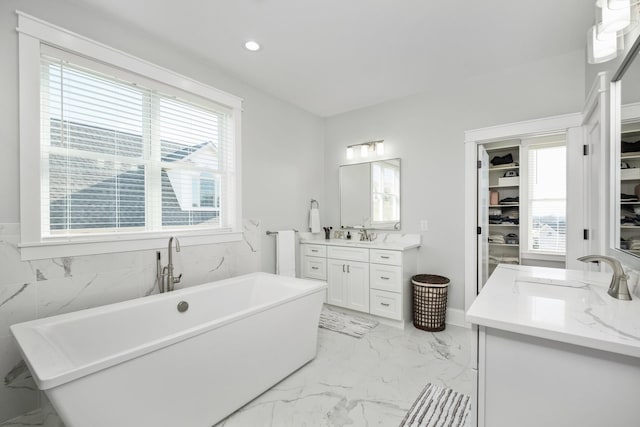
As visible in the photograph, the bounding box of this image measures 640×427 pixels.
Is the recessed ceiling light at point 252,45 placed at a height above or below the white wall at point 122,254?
above

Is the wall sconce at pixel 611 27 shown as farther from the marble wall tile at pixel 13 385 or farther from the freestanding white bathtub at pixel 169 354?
the marble wall tile at pixel 13 385

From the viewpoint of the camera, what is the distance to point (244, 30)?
7.32 ft

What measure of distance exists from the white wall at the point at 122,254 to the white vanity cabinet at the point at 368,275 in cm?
65

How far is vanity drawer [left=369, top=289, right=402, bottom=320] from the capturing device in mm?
3043

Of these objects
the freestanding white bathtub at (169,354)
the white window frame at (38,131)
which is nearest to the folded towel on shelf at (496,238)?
the freestanding white bathtub at (169,354)

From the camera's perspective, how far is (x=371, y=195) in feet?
12.5

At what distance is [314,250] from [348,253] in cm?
51

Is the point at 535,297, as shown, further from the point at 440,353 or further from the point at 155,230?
the point at 155,230

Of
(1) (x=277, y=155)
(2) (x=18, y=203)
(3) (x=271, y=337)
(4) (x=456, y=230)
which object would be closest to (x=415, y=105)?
(4) (x=456, y=230)

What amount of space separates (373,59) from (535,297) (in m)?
2.32

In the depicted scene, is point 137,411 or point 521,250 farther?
point 521,250

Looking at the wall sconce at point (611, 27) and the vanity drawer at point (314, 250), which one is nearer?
the wall sconce at point (611, 27)

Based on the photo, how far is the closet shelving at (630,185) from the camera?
4.26 ft

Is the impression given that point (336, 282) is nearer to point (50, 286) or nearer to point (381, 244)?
point (381, 244)
